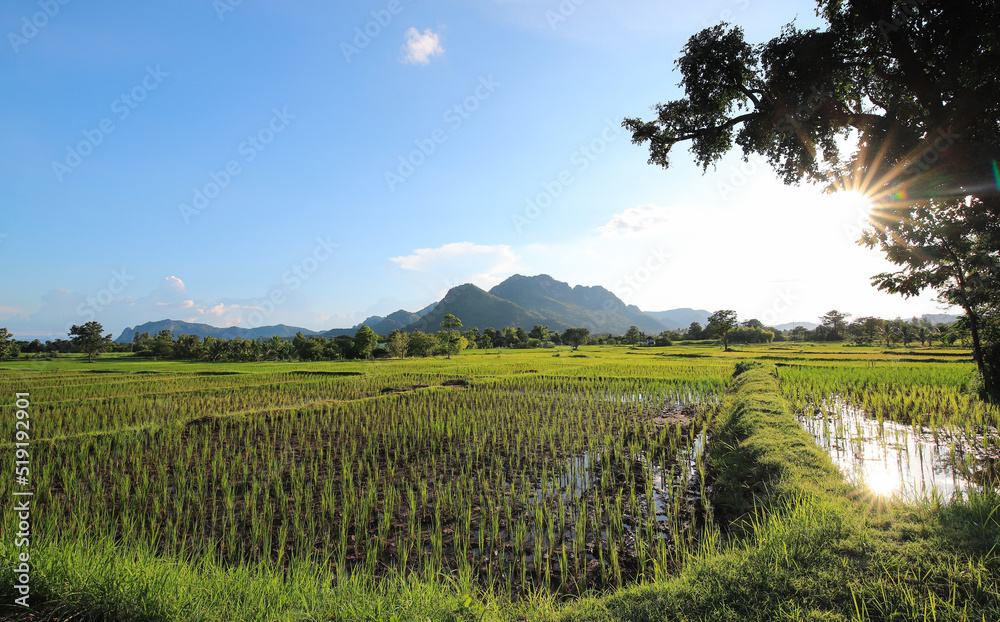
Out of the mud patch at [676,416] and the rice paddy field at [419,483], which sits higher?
the rice paddy field at [419,483]

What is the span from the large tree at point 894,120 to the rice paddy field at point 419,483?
12.4 feet

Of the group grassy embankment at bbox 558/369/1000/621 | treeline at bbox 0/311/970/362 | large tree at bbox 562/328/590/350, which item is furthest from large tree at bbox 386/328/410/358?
grassy embankment at bbox 558/369/1000/621

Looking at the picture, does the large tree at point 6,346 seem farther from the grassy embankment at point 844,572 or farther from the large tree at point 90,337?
the grassy embankment at point 844,572

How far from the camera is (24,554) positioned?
3.03 meters

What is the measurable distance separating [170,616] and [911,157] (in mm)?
10638

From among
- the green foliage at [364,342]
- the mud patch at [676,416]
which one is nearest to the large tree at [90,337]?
the green foliage at [364,342]

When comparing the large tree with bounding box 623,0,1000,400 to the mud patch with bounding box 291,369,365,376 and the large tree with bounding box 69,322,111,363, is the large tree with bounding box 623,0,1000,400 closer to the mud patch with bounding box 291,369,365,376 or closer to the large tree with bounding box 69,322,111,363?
the mud patch with bounding box 291,369,365,376

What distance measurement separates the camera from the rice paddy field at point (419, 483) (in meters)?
4.30

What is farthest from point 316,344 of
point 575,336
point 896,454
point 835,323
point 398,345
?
point 835,323

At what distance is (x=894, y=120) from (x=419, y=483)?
10.2m

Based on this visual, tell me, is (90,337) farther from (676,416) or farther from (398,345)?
(676,416)

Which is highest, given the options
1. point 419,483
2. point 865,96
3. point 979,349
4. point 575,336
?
point 865,96

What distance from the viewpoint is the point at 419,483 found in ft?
22.2

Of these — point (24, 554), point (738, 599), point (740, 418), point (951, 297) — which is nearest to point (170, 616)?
point (24, 554)
